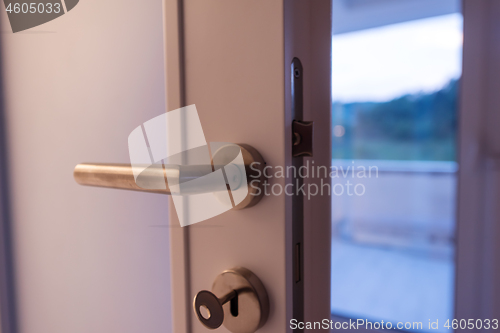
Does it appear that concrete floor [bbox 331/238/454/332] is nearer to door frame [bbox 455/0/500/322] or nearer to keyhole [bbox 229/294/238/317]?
door frame [bbox 455/0/500/322]

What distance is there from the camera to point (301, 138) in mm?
254

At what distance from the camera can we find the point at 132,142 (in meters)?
0.47

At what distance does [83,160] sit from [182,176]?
38 centimetres

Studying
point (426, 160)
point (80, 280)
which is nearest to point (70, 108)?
point (80, 280)

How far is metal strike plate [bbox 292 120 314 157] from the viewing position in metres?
0.25

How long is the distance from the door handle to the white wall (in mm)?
218

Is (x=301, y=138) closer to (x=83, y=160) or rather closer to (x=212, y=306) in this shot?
(x=212, y=306)

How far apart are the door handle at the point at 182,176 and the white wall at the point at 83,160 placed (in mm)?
218

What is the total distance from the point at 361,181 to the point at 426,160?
1.53 feet

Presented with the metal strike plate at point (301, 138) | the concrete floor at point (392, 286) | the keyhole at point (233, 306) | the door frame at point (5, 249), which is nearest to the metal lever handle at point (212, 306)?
the keyhole at point (233, 306)

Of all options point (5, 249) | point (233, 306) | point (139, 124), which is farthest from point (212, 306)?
point (5, 249)

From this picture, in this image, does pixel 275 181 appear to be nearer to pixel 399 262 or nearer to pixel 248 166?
pixel 248 166

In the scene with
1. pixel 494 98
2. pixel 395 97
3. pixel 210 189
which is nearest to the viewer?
pixel 210 189

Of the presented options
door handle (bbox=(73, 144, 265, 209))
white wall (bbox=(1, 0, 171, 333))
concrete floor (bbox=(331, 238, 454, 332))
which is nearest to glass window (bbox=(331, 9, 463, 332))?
concrete floor (bbox=(331, 238, 454, 332))
